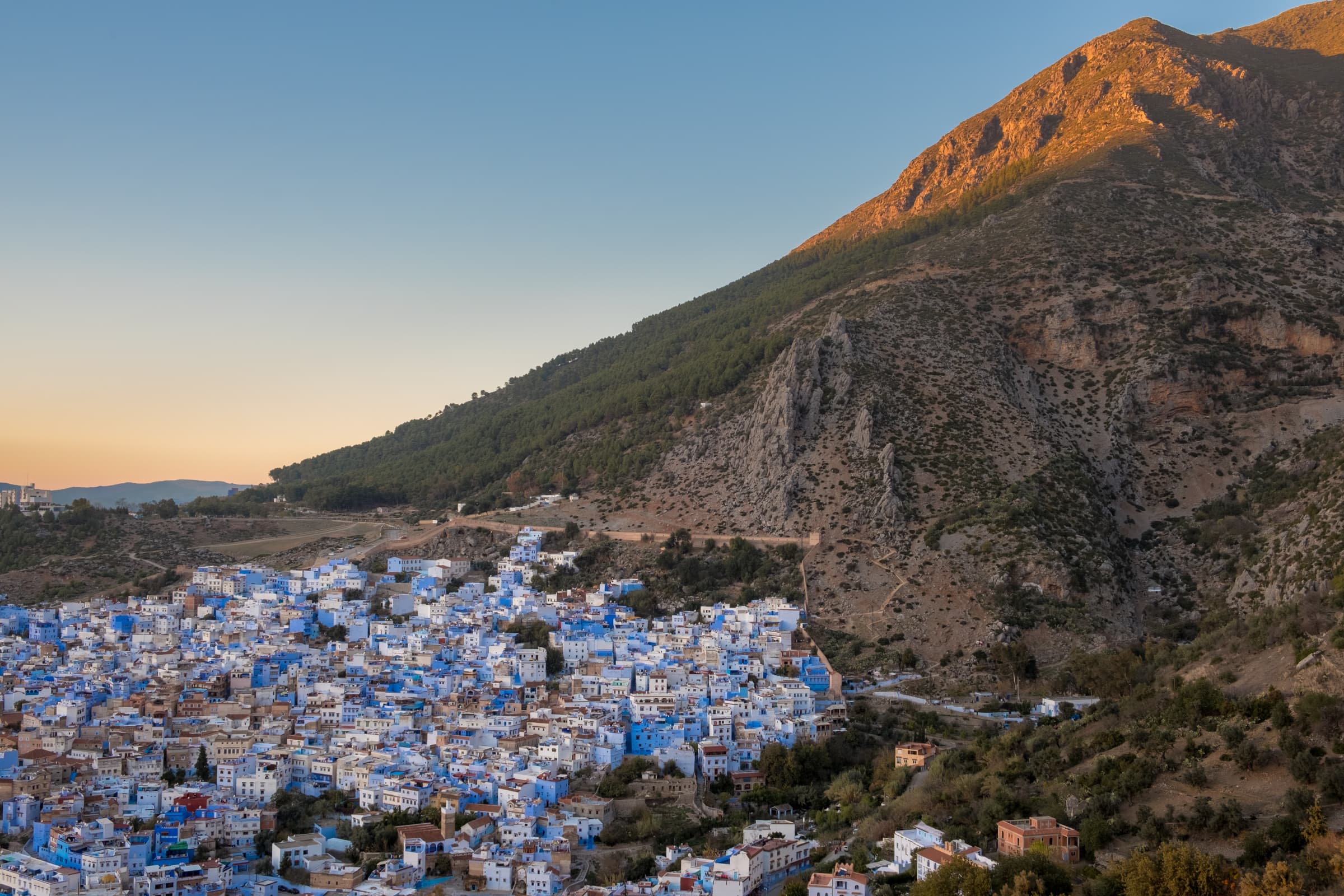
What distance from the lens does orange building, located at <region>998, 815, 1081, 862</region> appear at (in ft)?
71.0

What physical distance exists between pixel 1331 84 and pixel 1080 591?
51.2m

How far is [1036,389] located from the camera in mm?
54281

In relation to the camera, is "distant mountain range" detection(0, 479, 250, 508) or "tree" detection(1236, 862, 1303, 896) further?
"distant mountain range" detection(0, 479, 250, 508)

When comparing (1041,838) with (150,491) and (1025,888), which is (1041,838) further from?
(150,491)

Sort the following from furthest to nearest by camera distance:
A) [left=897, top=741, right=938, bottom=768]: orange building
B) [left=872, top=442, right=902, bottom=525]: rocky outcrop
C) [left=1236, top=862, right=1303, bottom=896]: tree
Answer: [left=872, top=442, right=902, bottom=525]: rocky outcrop < [left=897, top=741, right=938, bottom=768]: orange building < [left=1236, top=862, right=1303, bottom=896]: tree

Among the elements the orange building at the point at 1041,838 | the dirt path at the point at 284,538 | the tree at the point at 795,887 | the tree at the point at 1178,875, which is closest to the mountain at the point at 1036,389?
the dirt path at the point at 284,538

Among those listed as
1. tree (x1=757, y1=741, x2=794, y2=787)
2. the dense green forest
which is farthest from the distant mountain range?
tree (x1=757, y1=741, x2=794, y2=787)

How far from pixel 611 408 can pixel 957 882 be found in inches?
1901

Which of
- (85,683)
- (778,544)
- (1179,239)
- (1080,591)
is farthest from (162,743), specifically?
(1179,239)

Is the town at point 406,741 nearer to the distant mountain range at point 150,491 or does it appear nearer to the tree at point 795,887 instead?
the tree at point 795,887

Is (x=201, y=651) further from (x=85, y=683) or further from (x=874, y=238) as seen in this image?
(x=874, y=238)

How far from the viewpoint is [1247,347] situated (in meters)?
54.2

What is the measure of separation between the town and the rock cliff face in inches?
238

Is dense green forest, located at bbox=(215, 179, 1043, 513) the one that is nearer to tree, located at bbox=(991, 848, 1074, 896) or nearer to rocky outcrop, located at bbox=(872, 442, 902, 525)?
rocky outcrop, located at bbox=(872, 442, 902, 525)
